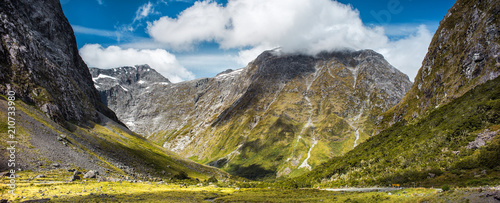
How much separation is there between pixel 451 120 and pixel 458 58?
67.3 meters

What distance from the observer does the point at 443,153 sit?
3063 inches

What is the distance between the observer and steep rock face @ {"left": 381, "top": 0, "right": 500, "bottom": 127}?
117875 millimetres

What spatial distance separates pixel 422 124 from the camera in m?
118

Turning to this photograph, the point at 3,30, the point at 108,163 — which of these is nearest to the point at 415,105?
the point at 108,163

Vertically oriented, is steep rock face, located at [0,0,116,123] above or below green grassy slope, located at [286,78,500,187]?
above

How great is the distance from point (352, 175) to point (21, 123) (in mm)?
148253

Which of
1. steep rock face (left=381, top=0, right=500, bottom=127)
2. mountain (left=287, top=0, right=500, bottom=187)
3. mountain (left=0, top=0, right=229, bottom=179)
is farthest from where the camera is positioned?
steep rock face (left=381, top=0, right=500, bottom=127)

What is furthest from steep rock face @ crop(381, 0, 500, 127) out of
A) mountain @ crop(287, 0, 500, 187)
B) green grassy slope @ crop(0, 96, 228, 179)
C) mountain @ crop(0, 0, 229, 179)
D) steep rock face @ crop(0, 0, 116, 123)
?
steep rock face @ crop(0, 0, 116, 123)

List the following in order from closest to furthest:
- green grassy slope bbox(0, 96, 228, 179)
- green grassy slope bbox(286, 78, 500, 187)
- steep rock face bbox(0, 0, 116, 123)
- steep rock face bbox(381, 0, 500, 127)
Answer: green grassy slope bbox(286, 78, 500, 187)
green grassy slope bbox(0, 96, 228, 179)
steep rock face bbox(381, 0, 500, 127)
steep rock face bbox(0, 0, 116, 123)

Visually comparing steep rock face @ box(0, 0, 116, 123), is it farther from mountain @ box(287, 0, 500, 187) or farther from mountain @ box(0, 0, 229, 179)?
mountain @ box(287, 0, 500, 187)

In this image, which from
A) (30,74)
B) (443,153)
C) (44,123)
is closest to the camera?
(443,153)

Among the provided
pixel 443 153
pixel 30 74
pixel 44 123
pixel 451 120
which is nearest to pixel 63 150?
pixel 44 123

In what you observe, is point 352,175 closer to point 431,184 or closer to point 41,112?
point 431,184

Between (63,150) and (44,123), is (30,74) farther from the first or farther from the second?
(63,150)
